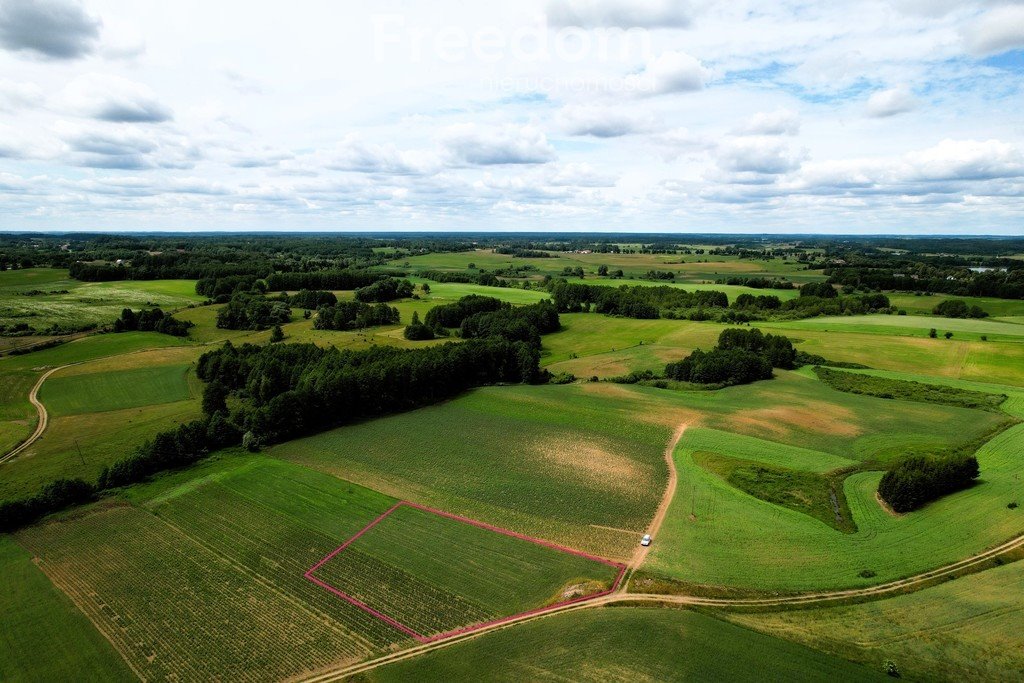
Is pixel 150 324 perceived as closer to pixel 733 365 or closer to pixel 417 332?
pixel 417 332

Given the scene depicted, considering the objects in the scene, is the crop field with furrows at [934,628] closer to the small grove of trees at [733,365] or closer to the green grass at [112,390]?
the small grove of trees at [733,365]

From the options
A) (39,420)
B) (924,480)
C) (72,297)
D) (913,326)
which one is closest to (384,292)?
(72,297)

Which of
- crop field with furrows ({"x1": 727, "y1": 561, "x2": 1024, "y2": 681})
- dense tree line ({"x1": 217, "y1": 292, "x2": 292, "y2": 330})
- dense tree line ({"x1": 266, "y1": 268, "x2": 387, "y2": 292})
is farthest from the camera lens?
dense tree line ({"x1": 266, "y1": 268, "x2": 387, "y2": 292})

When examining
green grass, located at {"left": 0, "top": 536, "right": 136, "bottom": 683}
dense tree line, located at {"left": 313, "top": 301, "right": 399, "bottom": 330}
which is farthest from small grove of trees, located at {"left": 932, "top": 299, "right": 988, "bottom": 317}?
green grass, located at {"left": 0, "top": 536, "right": 136, "bottom": 683}

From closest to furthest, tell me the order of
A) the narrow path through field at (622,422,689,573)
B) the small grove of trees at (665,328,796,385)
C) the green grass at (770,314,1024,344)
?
the narrow path through field at (622,422,689,573)
the small grove of trees at (665,328,796,385)
the green grass at (770,314,1024,344)

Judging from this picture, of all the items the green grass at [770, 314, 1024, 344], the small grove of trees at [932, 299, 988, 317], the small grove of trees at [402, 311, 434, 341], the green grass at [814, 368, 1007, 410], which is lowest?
the green grass at [814, 368, 1007, 410]

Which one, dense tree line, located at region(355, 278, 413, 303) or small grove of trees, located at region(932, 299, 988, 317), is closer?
small grove of trees, located at region(932, 299, 988, 317)

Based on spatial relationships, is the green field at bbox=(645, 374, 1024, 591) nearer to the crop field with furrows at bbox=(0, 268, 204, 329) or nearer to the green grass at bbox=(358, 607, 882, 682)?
the green grass at bbox=(358, 607, 882, 682)
